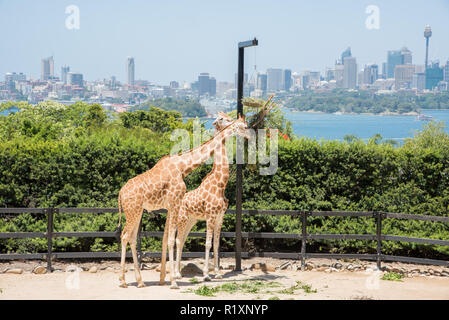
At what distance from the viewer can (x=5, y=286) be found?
9711mm

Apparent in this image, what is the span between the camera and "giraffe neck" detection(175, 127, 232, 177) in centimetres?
1001

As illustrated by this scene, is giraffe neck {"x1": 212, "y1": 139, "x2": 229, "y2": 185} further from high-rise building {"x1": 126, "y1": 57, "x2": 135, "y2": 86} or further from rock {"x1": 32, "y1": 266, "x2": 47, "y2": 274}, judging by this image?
high-rise building {"x1": 126, "y1": 57, "x2": 135, "y2": 86}

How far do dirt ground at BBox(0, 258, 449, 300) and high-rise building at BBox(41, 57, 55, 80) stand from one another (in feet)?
504

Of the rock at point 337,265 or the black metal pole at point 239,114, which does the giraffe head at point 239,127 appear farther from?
the rock at point 337,265

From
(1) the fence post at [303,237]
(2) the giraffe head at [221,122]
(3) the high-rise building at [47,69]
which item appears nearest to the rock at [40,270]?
(2) the giraffe head at [221,122]

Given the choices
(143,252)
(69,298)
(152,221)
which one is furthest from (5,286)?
(152,221)

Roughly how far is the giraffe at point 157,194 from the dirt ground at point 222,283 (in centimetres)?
53

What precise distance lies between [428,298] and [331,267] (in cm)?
281

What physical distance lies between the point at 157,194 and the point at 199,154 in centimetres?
116

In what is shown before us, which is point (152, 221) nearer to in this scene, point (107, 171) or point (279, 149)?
point (107, 171)

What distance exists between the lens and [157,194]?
31.4ft

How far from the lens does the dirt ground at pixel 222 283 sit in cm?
912

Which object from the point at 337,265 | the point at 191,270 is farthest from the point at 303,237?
the point at 191,270

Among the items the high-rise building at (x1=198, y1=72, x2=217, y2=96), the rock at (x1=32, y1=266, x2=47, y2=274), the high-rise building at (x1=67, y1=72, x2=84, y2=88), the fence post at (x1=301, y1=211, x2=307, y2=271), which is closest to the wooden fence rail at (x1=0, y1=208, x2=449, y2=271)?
the fence post at (x1=301, y1=211, x2=307, y2=271)
